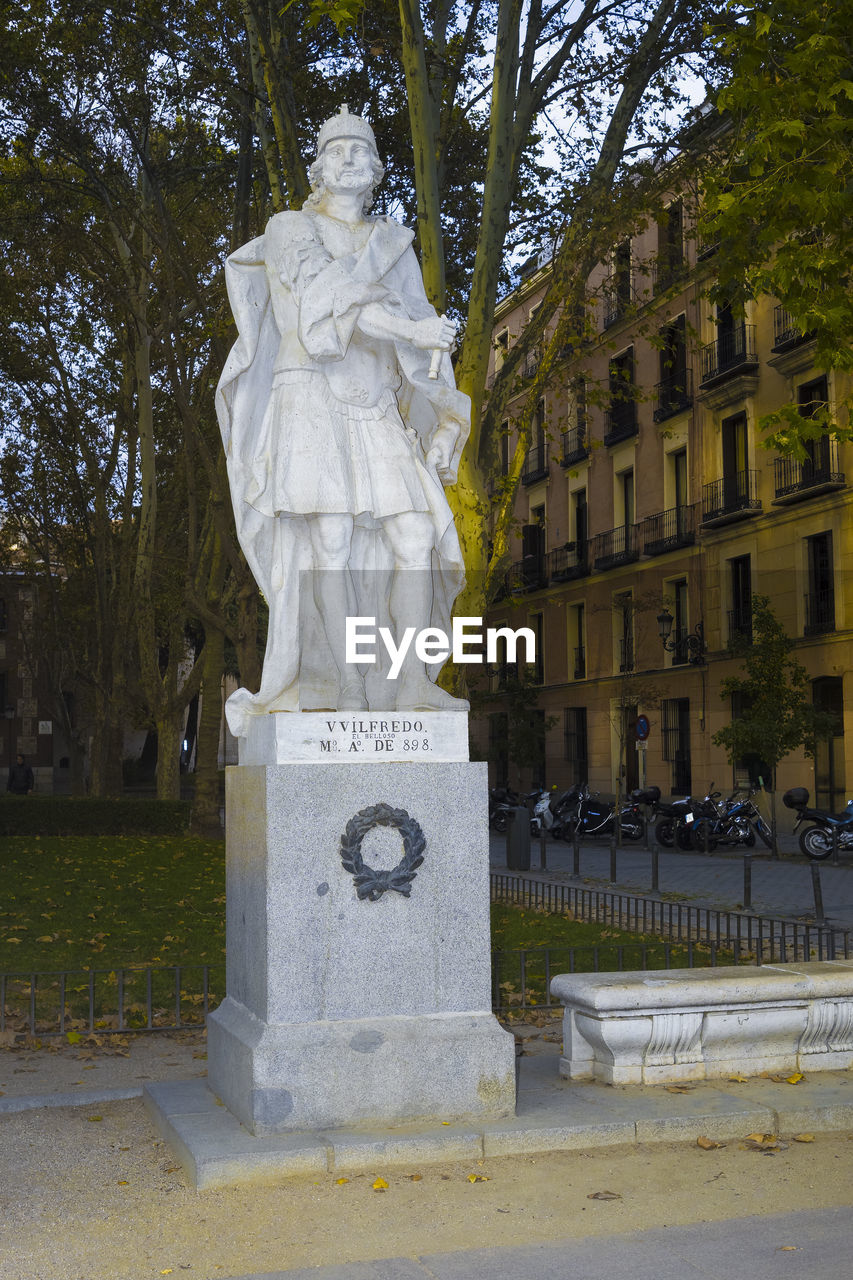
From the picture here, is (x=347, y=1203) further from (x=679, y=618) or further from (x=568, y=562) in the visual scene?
(x=568, y=562)

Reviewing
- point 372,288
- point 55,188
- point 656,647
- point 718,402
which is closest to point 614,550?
point 656,647

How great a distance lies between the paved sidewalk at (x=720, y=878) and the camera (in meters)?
16.5

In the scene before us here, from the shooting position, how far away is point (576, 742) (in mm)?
42750

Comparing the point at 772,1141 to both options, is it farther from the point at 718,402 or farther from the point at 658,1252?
the point at 718,402

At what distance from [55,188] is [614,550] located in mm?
22398

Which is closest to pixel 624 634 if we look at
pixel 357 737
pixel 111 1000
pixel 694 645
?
pixel 694 645

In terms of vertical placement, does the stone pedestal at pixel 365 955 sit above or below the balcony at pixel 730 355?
below

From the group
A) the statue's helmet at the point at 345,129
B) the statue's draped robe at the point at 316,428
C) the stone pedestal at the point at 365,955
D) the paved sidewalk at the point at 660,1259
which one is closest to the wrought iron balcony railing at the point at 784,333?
the statue's helmet at the point at 345,129

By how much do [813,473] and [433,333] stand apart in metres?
26.4

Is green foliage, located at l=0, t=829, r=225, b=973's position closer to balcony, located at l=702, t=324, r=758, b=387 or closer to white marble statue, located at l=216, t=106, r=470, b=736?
white marble statue, located at l=216, t=106, r=470, b=736

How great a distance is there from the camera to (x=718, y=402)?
34781 millimetres

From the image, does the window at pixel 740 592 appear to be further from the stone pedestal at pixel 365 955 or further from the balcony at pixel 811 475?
the stone pedestal at pixel 365 955

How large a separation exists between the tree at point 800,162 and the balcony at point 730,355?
74.1ft

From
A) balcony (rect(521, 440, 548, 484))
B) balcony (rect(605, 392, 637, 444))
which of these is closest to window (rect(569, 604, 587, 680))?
balcony (rect(521, 440, 548, 484))
